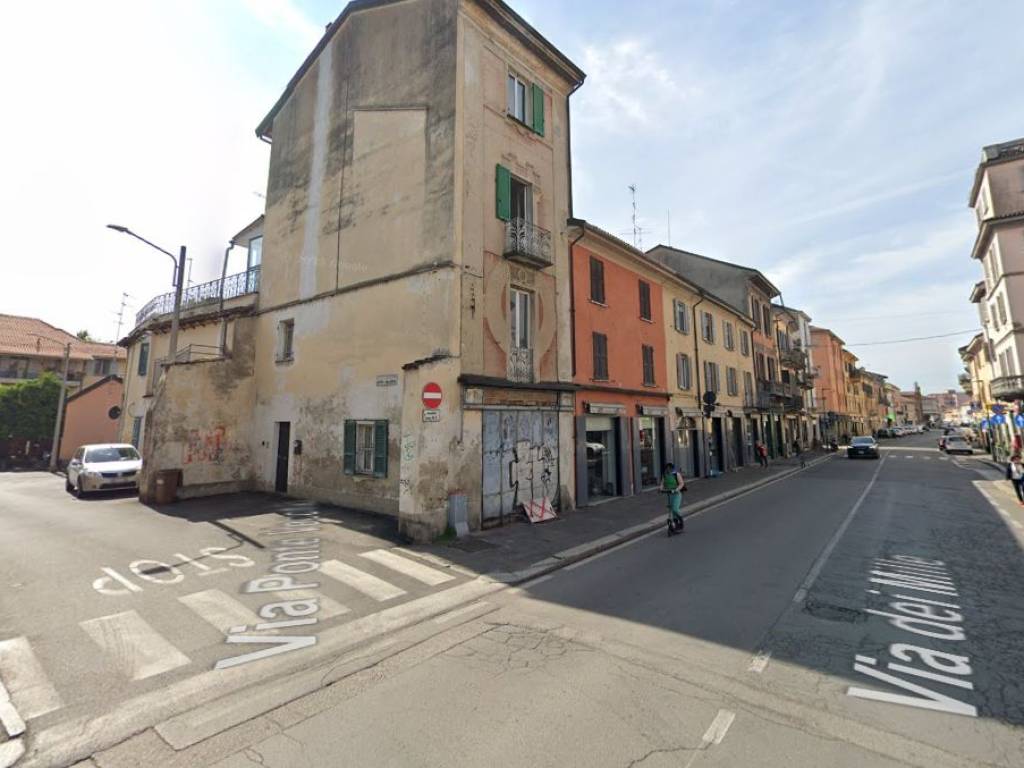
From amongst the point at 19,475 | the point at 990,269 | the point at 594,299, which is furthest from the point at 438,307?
the point at 990,269

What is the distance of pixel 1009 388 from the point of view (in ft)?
80.2

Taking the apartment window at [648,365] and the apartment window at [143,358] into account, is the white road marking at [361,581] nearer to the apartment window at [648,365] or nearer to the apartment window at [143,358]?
the apartment window at [648,365]

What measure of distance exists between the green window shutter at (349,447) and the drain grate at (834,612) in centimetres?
1067

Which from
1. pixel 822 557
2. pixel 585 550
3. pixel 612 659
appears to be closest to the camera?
pixel 612 659

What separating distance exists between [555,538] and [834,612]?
5.29 metres

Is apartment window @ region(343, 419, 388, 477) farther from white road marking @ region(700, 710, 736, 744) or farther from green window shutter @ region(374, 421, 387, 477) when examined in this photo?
white road marking @ region(700, 710, 736, 744)

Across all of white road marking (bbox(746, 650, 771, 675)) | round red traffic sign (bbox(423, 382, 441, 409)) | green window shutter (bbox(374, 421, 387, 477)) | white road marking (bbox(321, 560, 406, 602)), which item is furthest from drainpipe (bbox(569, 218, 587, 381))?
white road marking (bbox(746, 650, 771, 675))

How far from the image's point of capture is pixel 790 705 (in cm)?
386

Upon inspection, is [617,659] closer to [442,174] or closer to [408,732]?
[408,732]

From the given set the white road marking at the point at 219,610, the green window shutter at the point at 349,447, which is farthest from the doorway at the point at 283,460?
the white road marking at the point at 219,610

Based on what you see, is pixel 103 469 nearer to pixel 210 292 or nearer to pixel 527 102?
pixel 210 292

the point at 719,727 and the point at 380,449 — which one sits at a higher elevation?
the point at 380,449

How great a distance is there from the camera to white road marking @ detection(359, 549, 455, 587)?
24.2 ft

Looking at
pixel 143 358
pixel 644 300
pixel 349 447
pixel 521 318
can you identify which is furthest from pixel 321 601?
pixel 143 358
